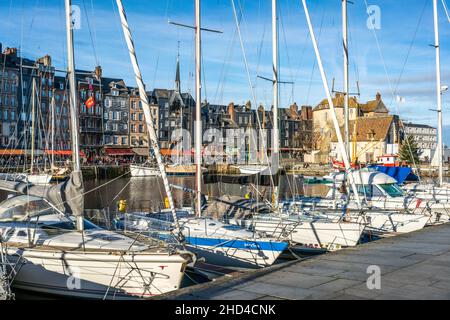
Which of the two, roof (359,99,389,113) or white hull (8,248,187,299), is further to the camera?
roof (359,99,389,113)

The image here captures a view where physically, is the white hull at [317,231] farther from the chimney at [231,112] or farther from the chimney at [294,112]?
the chimney at [294,112]

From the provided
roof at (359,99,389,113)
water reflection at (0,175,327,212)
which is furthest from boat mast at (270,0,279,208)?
roof at (359,99,389,113)

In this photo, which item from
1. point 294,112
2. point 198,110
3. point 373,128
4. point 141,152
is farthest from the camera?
point 294,112

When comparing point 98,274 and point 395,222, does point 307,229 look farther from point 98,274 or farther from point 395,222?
point 98,274

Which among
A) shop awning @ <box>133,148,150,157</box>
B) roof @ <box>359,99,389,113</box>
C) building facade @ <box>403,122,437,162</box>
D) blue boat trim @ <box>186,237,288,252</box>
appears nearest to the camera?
blue boat trim @ <box>186,237,288,252</box>

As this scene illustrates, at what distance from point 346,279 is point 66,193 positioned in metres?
8.74

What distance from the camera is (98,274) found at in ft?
42.2

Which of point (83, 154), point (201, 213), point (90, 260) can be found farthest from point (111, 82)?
point (90, 260)

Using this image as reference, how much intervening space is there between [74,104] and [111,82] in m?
91.3

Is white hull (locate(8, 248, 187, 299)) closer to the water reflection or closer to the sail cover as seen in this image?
the sail cover

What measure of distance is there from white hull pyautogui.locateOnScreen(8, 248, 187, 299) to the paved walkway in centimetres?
261

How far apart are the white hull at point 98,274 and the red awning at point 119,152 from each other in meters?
88.5

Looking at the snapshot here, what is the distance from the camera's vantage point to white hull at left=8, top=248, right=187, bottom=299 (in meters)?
12.6

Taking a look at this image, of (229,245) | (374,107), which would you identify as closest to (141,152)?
(374,107)
